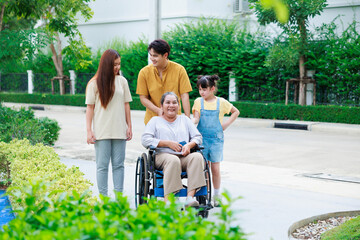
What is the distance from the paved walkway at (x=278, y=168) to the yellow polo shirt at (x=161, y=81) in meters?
1.18

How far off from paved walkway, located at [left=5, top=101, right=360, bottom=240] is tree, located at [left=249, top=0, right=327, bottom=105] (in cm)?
A: 258

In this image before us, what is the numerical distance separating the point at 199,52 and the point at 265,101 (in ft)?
10.2

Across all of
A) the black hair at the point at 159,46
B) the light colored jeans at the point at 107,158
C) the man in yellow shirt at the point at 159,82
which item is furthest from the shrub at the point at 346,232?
the black hair at the point at 159,46

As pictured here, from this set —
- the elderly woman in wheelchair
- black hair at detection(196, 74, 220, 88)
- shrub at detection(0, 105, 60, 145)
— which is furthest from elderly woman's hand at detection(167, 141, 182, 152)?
shrub at detection(0, 105, 60, 145)

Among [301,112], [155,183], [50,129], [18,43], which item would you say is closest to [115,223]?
[155,183]

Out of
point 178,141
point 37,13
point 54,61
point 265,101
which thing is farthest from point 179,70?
point 54,61

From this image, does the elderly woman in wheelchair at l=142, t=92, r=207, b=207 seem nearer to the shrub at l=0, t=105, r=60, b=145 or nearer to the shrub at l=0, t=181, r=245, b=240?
the shrub at l=0, t=181, r=245, b=240

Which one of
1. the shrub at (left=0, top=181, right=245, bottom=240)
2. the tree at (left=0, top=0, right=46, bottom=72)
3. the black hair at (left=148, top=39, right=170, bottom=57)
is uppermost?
the tree at (left=0, top=0, right=46, bottom=72)

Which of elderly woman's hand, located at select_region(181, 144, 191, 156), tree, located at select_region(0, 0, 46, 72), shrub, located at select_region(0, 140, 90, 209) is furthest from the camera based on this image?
tree, located at select_region(0, 0, 46, 72)

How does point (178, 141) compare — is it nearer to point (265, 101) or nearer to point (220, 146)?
point (220, 146)

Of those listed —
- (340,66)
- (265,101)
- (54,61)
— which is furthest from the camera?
(54,61)

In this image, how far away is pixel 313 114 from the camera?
55.7 ft

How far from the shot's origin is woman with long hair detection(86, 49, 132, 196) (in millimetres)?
5375

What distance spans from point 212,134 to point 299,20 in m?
12.1
